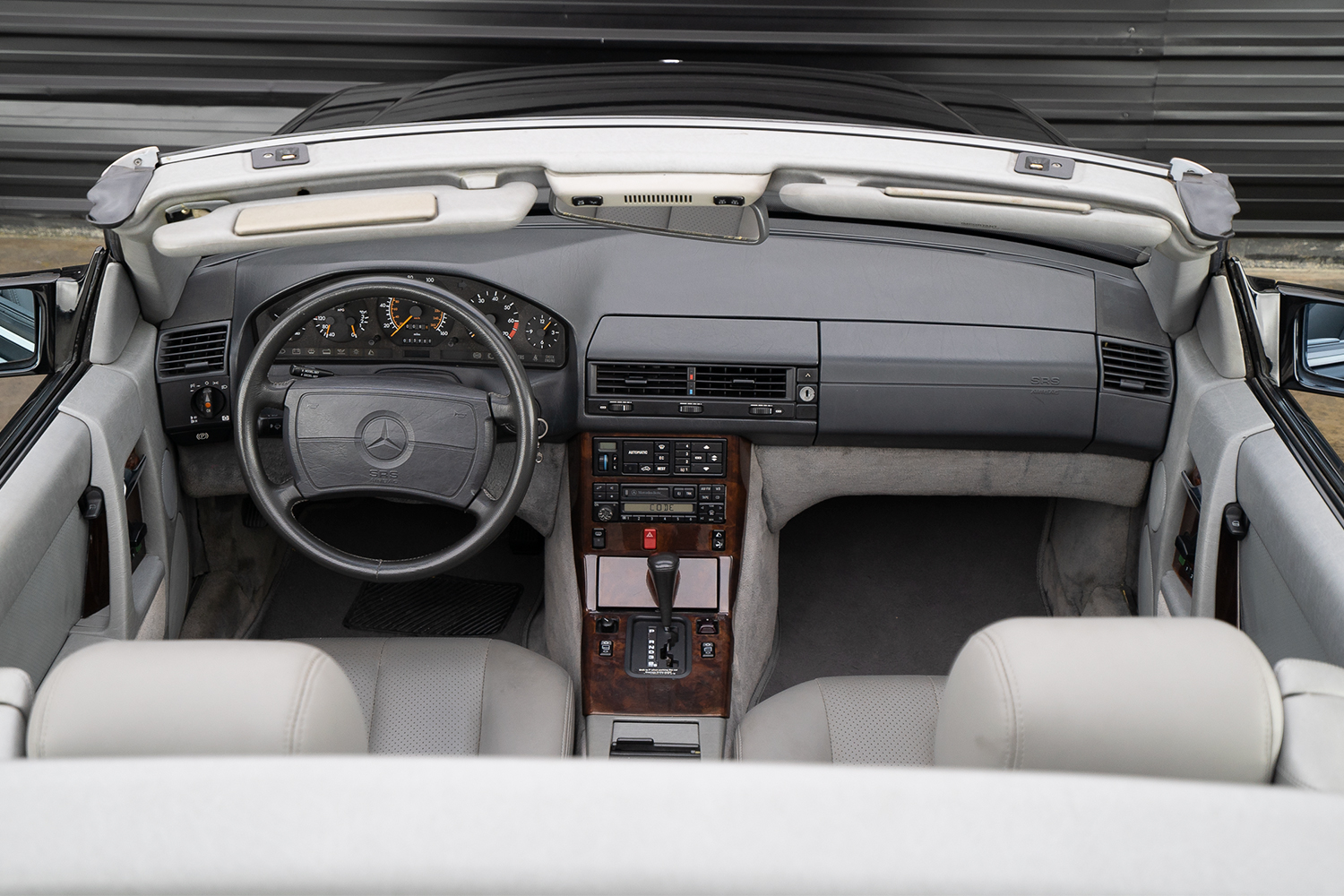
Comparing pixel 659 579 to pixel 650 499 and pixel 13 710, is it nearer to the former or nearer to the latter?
pixel 650 499

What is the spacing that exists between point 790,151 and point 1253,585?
3.96 ft

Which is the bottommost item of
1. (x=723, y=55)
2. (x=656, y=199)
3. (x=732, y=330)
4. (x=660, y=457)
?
(x=660, y=457)

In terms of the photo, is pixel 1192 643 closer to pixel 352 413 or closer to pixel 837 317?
pixel 837 317

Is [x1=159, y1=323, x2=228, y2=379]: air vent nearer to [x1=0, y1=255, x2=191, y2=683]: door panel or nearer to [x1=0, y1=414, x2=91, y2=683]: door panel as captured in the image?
[x1=0, y1=255, x2=191, y2=683]: door panel

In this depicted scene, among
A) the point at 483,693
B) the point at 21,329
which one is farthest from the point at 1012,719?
the point at 21,329

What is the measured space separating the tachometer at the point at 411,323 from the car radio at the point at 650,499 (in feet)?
1.77

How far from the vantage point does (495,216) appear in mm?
1667

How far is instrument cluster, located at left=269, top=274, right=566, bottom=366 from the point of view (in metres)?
2.32

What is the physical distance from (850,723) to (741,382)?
0.85 metres

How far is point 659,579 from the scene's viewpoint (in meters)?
2.47

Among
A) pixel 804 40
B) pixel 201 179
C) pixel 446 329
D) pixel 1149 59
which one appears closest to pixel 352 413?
pixel 446 329

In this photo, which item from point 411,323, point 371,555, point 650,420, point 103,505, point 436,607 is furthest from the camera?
point 371,555

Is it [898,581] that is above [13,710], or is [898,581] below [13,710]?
below

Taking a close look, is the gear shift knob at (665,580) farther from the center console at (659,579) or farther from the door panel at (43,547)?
the door panel at (43,547)
